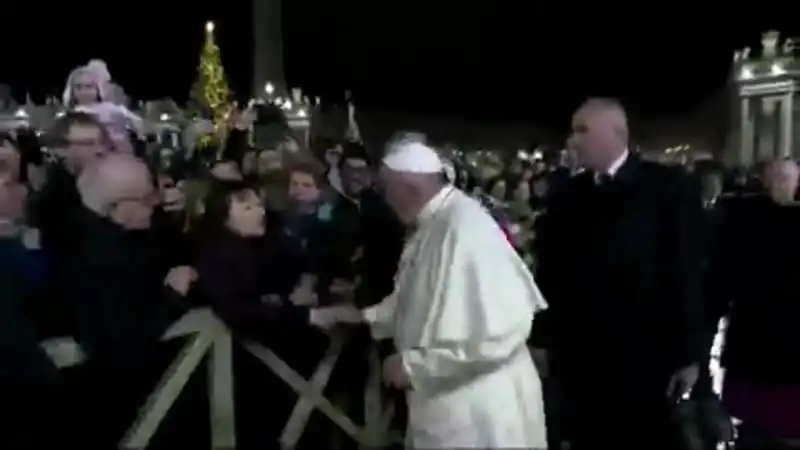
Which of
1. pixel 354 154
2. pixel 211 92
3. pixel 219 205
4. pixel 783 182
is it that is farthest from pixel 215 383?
pixel 211 92

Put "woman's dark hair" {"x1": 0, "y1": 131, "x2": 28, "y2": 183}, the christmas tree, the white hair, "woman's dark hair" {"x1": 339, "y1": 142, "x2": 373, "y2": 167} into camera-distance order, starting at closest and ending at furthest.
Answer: the white hair < "woman's dark hair" {"x1": 0, "y1": 131, "x2": 28, "y2": 183} < "woman's dark hair" {"x1": 339, "y1": 142, "x2": 373, "y2": 167} < the christmas tree

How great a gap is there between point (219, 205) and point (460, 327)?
4.59ft

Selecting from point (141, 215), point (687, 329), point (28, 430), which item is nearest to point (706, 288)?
point (687, 329)

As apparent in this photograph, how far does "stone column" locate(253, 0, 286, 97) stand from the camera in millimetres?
18547

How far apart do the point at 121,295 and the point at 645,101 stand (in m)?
13.2

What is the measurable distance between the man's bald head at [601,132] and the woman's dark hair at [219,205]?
1.29 metres

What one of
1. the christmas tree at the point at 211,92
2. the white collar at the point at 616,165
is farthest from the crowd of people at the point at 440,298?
the christmas tree at the point at 211,92

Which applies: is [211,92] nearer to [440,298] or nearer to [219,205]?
[219,205]

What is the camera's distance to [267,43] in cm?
1859

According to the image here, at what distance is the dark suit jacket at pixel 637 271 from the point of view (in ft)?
18.9

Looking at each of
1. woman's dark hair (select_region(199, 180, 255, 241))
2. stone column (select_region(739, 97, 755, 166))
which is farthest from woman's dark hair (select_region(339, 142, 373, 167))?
stone column (select_region(739, 97, 755, 166))

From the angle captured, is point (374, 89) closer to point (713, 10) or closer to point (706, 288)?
point (713, 10)

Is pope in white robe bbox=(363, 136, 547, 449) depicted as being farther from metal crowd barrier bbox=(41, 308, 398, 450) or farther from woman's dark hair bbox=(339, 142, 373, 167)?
woman's dark hair bbox=(339, 142, 373, 167)

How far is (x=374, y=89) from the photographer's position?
19047mm
